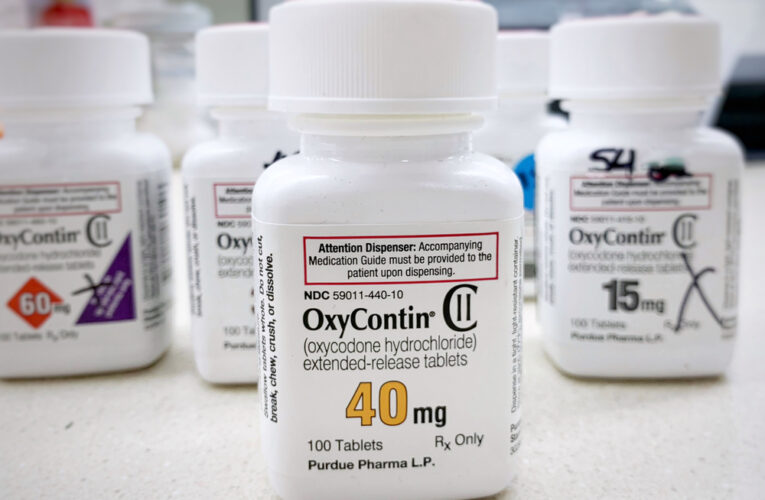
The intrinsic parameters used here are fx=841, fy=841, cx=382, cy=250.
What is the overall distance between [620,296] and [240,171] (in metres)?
0.26

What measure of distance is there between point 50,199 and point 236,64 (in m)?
0.16

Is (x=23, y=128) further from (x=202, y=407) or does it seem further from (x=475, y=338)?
(x=475, y=338)

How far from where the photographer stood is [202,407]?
21.5 inches

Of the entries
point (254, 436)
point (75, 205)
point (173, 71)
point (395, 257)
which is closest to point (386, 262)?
point (395, 257)

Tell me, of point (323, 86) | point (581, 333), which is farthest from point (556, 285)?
point (323, 86)

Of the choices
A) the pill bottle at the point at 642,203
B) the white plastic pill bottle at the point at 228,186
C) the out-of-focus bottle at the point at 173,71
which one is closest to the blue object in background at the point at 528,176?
the pill bottle at the point at 642,203

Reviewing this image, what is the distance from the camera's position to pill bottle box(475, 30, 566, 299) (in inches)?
27.0

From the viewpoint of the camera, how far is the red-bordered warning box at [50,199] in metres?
0.56

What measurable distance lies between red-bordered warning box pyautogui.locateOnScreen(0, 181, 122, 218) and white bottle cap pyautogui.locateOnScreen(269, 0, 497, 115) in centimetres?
24

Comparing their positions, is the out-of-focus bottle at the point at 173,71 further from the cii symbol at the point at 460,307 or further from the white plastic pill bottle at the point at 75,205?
the cii symbol at the point at 460,307

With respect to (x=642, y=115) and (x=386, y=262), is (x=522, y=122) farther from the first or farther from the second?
(x=386, y=262)

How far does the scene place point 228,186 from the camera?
54 centimetres

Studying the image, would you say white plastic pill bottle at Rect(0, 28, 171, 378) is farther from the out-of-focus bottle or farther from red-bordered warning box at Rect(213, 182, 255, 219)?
the out-of-focus bottle

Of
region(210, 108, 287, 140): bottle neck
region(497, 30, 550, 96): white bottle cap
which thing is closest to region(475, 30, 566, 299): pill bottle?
region(497, 30, 550, 96): white bottle cap
